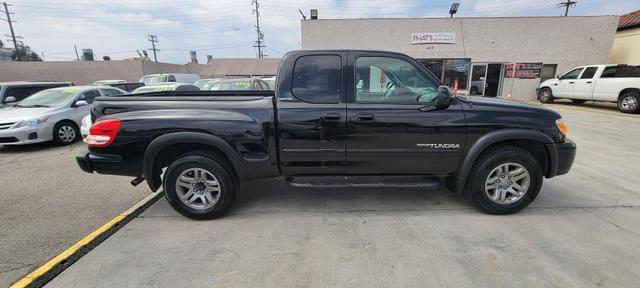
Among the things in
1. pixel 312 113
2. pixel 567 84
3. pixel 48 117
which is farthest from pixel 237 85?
pixel 567 84

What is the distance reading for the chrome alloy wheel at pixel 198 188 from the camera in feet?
11.0

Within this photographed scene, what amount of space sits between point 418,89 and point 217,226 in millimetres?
2641

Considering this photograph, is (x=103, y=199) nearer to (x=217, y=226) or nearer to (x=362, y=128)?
(x=217, y=226)

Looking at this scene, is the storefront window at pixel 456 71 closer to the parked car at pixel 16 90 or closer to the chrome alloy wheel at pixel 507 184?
the chrome alloy wheel at pixel 507 184

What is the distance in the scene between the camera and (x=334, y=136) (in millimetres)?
3217

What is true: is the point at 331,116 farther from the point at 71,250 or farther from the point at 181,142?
the point at 71,250

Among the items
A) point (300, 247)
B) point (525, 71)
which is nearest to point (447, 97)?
point (300, 247)

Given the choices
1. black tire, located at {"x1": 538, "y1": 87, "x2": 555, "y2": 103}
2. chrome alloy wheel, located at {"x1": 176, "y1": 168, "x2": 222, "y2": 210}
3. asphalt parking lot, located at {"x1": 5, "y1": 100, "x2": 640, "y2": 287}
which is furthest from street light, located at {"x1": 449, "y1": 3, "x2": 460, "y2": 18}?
chrome alloy wheel, located at {"x1": 176, "y1": 168, "x2": 222, "y2": 210}

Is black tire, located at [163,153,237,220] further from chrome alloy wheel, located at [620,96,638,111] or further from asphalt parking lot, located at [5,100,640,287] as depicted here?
chrome alloy wheel, located at [620,96,638,111]

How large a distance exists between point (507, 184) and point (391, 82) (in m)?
1.74

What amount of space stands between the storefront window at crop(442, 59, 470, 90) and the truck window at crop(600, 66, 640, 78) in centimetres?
574

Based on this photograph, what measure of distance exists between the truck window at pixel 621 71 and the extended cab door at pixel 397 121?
535 inches

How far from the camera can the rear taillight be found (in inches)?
124

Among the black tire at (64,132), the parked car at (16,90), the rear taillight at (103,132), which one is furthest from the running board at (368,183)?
the parked car at (16,90)
